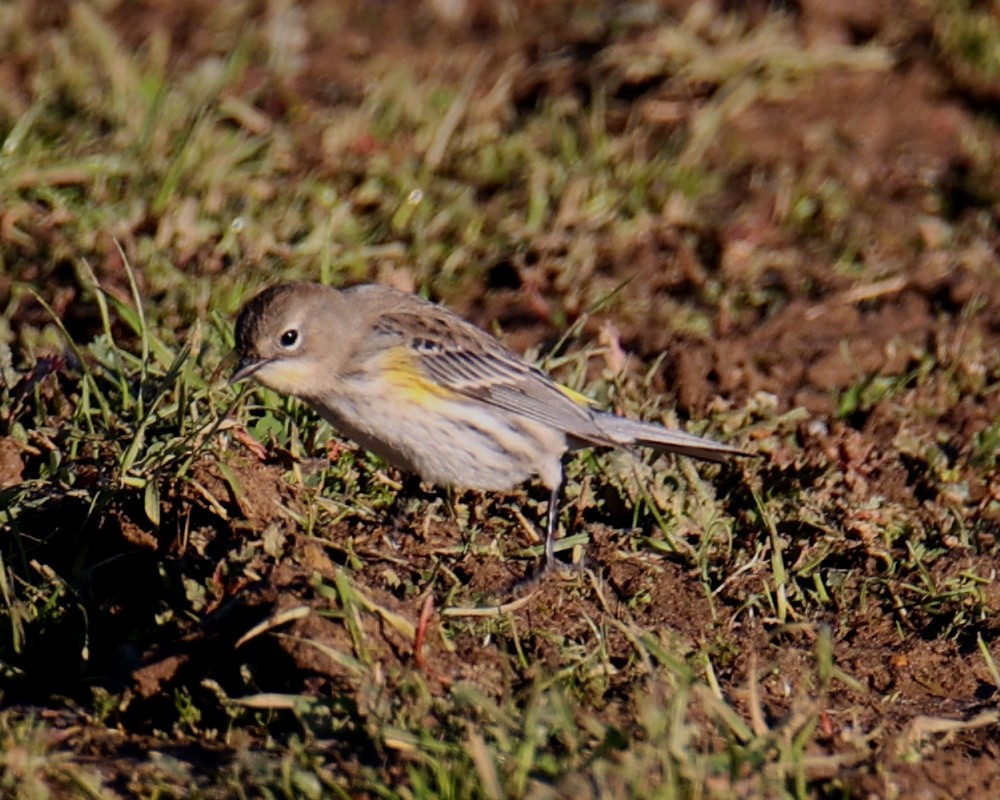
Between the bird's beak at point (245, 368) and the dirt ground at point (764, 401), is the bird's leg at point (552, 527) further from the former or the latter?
the bird's beak at point (245, 368)

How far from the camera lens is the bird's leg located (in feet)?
21.3

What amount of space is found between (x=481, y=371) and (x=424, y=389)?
0.39 m

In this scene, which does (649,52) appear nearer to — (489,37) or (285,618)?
(489,37)

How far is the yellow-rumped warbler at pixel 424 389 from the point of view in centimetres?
650

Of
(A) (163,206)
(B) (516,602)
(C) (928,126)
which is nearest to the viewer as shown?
(B) (516,602)

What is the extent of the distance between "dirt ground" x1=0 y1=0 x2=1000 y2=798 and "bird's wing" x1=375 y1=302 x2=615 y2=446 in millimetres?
410

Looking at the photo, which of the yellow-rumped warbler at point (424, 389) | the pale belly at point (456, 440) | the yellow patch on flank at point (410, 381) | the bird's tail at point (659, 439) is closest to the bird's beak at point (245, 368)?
the yellow-rumped warbler at point (424, 389)

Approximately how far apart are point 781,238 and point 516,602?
13.0 feet

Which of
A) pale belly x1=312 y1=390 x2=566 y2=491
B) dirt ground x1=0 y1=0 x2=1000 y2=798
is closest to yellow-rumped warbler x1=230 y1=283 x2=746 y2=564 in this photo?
pale belly x1=312 y1=390 x2=566 y2=491

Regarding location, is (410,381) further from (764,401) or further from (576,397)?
(764,401)

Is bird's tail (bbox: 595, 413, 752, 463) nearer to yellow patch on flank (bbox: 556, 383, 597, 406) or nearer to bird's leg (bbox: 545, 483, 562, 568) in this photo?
yellow patch on flank (bbox: 556, 383, 597, 406)

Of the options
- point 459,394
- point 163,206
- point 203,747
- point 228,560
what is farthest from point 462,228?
point 203,747

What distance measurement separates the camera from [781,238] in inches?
370

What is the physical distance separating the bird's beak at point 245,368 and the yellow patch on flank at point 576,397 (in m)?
1.40
